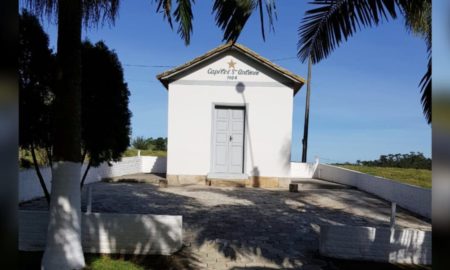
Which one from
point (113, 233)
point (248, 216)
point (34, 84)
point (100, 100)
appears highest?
point (34, 84)

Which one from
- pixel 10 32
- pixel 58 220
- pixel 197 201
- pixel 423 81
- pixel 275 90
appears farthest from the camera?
pixel 275 90

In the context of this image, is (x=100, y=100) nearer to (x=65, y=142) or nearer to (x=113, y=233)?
(x=65, y=142)

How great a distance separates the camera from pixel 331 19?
5629 millimetres

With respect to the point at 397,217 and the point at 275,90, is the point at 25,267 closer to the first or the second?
the point at 397,217

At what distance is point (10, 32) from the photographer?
0.76 m

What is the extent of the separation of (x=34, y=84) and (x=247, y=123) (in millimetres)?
8745

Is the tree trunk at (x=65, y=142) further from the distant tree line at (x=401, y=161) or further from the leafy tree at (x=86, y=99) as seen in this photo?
the distant tree line at (x=401, y=161)

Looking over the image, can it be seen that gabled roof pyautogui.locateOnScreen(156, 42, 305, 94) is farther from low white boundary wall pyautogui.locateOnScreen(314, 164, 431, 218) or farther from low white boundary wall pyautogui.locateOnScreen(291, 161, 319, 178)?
low white boundary wall pyautogui.locateOnScreen(291, 161, 319, 178)

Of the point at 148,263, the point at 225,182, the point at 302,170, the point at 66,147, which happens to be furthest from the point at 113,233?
the point at 302,170

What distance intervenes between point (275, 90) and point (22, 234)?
9934mm

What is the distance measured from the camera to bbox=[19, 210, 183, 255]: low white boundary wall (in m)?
5.91

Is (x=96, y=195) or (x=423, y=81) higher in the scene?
(x=423, y=81)

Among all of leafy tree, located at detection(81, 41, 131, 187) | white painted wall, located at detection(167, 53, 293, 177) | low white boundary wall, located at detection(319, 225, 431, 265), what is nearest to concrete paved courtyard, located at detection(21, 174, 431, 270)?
low white boundary wall, located at detection(319, 225, 431, 265)

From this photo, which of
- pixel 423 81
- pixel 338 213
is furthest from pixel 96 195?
pixel 423 81
